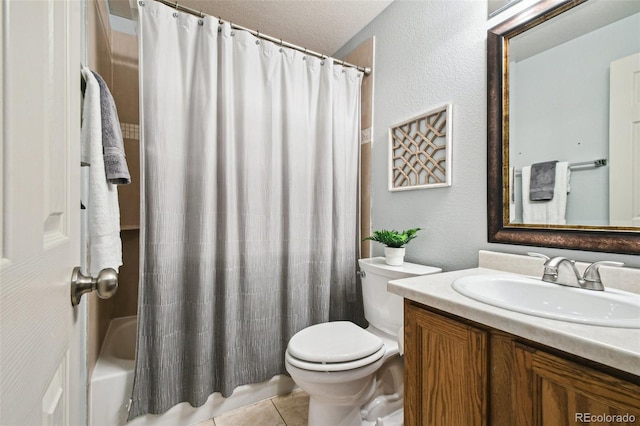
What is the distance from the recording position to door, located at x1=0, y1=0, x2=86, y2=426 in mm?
267

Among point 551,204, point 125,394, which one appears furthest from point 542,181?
point 125,394

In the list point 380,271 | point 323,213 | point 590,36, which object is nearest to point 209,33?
point 323,213

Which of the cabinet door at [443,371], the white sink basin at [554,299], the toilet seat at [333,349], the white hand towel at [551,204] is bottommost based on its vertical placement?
the toilet seat at [333,349]

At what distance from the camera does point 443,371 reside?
33.0 inches

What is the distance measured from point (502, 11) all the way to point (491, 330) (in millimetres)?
1309

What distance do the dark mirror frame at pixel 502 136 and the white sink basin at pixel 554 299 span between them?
0.20m

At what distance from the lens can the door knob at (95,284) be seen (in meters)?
0.49

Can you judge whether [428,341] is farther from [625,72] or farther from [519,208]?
[625,72]

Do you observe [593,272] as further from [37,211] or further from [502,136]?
[37,211]

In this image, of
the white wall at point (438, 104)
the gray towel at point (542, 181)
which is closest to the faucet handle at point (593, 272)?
the white wall at point (438, 104)

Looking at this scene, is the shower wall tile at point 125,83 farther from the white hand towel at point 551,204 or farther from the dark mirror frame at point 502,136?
the white hand towel at point 551,204

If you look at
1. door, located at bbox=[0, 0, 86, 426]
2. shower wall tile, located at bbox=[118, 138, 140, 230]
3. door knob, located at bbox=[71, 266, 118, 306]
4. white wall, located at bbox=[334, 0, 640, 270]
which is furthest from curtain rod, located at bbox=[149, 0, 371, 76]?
door knob, located at bbox=[71, 266, 118, 306]

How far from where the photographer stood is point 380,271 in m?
1.51

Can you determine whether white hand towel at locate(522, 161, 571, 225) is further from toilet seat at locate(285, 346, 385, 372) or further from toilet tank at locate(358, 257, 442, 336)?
toilet seat at locate(285, 346, 385, 372)
